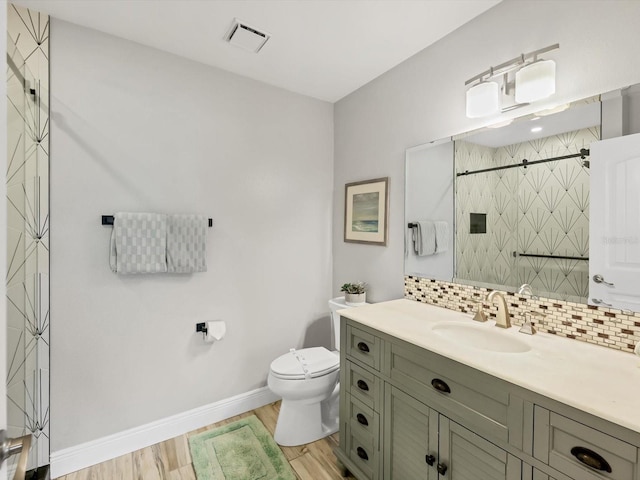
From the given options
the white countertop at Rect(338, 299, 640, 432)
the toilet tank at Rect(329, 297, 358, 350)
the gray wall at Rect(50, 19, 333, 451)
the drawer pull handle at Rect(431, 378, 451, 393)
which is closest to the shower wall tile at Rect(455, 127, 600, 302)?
the white countertop at Rect(338, 299, 640, 432)

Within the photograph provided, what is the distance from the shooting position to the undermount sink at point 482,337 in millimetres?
1369

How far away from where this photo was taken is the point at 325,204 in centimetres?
271

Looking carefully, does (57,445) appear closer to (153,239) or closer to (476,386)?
(153,239)

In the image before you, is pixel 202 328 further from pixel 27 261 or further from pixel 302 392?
pixel 27 261

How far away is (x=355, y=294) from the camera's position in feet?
7.63

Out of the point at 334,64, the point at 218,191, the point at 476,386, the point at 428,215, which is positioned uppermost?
the point at 334,64

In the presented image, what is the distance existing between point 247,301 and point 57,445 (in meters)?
1.27

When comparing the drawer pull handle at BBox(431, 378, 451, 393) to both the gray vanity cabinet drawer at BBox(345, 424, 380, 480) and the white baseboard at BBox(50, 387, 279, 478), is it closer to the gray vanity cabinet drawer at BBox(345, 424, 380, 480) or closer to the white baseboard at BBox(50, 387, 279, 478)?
the gray vanity cabinet drawer at BBox(345, 424, 380, 480)

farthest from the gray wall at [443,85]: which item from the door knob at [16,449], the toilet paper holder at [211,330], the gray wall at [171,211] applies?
the door knob at [16,449]

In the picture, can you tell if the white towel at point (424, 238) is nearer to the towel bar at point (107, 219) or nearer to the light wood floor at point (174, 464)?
the light wood floor at point (174, 464)

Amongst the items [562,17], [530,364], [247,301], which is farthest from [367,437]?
[562,17]

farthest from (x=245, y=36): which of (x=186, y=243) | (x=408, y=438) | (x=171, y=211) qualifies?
(x=408, y=438)

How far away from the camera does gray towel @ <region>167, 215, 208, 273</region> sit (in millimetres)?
1947

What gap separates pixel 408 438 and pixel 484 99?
163 cm
